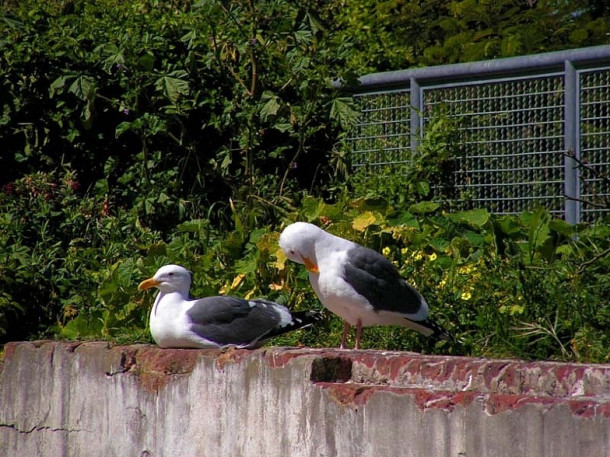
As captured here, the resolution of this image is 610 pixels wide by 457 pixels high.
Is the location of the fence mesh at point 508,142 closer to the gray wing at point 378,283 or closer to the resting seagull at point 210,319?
the gray wing at point 378,283

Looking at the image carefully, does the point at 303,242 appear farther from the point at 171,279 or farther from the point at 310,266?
the point at 171,279

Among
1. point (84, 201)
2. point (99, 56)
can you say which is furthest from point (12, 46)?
point (84, 201)

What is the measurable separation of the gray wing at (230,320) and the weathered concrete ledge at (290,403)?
0.25 meters

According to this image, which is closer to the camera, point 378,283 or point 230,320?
point 378,283

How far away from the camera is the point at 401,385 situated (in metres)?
4.79

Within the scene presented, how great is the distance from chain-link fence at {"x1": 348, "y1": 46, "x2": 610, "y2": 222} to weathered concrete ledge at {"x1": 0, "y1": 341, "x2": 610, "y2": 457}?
9.25 feet

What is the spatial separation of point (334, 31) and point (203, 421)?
5396mm

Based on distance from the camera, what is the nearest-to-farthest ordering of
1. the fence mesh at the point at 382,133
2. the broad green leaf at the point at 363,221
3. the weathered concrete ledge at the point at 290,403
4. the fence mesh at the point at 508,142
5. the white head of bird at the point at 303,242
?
the weathered concrete ledge at the point at 290,403
the white head of bird at the point at 303,242
the broad green leaf at the point at 363,221
the fence mesh at the point at 508,142
the fence mesh at the point at 382,133

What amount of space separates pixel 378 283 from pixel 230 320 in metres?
0.77

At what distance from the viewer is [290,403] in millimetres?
4988

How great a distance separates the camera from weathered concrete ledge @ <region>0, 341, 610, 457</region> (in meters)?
4.05

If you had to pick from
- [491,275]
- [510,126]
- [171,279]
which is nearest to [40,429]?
[171,279]

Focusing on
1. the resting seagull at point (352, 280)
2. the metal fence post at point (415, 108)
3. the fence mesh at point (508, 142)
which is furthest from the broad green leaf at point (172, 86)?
the resting seagull at point (352, 280)

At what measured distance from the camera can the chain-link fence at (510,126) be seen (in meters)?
7.60
